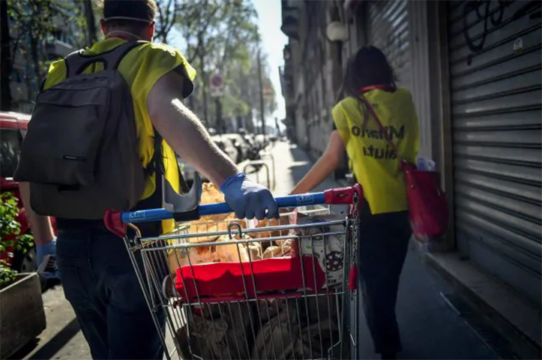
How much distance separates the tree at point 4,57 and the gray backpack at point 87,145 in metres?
12.3

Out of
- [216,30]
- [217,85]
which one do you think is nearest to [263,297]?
[217,85]

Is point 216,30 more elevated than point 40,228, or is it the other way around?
point 216,30

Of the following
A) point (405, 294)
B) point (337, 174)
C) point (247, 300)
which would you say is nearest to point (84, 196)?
point (247, 300)

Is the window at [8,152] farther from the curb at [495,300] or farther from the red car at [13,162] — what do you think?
the curb at [495,300]

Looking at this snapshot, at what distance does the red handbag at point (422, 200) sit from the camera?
2807 millimetres

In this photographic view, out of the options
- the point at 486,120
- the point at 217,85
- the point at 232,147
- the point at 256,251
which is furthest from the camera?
the point at 232,147

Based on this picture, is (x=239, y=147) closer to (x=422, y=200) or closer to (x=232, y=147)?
(x=232, y=147)

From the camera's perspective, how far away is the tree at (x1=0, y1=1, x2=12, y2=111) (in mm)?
12102

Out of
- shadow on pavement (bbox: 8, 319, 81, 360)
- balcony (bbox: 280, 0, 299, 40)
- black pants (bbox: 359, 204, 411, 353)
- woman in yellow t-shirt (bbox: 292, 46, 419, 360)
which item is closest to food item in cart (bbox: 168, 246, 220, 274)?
woman in yellow t-shirt (bbox: 292, 46, 419, 360)

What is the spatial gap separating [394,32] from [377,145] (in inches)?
185

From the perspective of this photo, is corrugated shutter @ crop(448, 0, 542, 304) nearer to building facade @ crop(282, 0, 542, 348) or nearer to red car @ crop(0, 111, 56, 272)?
building facade @ crop(282, 0, 542, 348)

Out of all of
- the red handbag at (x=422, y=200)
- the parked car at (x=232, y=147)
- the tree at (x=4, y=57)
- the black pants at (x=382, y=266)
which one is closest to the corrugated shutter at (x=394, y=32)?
the red handbag at (x=422, y=200)

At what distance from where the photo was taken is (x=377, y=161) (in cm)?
288

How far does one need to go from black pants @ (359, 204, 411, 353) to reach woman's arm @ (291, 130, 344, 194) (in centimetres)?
32
